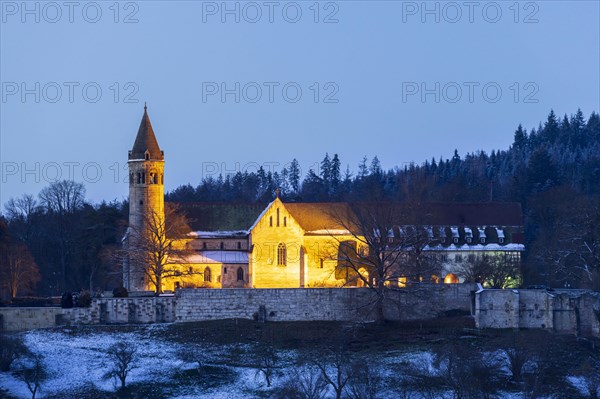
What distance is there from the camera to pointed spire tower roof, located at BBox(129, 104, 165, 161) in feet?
319

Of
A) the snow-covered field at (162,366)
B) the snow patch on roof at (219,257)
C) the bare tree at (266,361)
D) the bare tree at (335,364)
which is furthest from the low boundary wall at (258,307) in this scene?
the snow patch on roof at (219,257)

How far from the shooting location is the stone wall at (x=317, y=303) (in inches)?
3376

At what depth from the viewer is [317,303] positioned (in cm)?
8594

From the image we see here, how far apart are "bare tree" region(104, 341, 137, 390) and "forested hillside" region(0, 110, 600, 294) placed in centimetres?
1710

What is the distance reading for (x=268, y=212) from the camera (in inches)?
3873

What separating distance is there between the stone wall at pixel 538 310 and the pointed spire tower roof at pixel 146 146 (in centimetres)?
2611

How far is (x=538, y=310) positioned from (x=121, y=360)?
24.1m

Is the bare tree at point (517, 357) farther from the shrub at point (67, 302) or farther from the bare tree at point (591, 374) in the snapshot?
the shrub at point (67, 302)

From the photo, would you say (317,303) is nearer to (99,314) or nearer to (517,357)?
(99,314)

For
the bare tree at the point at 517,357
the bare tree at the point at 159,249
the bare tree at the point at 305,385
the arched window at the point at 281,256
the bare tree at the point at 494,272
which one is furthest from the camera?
the arched window at the point at 281,256

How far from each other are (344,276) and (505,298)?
1672 cm

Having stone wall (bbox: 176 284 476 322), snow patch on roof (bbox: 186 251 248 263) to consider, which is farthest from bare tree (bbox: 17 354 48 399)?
snow patch on roof (bbox: 186 251 248 263)

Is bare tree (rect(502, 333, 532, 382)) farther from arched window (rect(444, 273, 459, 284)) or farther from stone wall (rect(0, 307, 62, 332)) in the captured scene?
stone wall (rect(0, 307, 62, 332))

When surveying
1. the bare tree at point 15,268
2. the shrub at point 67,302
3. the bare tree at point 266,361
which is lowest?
the bare tree at point 266,361
